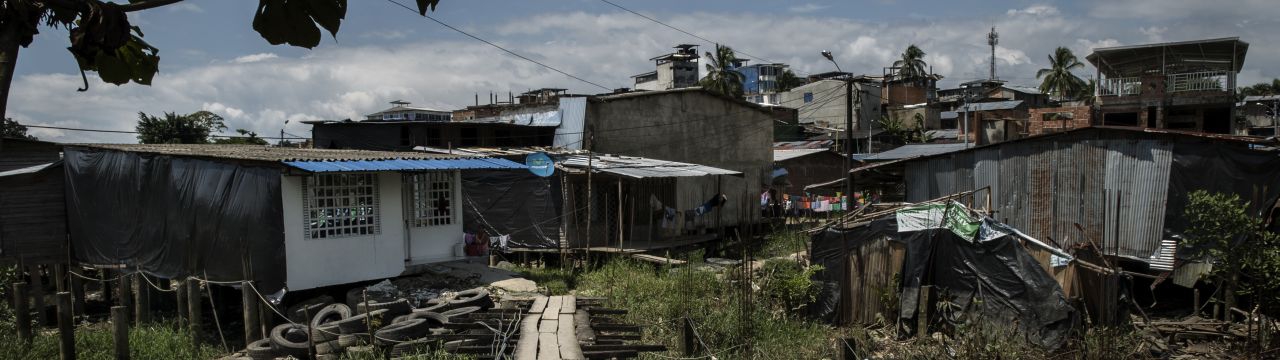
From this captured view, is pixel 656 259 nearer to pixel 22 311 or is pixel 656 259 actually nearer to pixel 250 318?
pixel 250 318

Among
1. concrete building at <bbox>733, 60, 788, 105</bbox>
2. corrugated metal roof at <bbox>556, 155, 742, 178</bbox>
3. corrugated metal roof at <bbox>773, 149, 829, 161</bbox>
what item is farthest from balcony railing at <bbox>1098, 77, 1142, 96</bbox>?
concrete building at <bbox>733, 60, 788, 105</bbox>

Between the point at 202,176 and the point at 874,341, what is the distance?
10.3 metres

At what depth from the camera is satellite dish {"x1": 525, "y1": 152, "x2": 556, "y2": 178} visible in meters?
16.7

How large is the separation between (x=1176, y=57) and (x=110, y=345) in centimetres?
2601

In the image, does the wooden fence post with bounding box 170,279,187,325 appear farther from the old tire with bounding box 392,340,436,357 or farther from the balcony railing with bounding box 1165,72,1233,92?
the balcony railing with bounding box 1165,72,1233,92

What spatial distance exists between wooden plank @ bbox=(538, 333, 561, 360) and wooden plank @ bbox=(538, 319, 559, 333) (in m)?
0.17

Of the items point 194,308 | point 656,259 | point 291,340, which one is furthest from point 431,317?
point 656,259

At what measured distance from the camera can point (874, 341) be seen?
38.3 ft

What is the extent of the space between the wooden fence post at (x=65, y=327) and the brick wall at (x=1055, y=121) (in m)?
18.5

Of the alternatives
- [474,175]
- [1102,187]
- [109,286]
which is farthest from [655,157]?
[109,286]

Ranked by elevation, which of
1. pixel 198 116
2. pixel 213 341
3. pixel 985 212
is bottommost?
pixel 213 341

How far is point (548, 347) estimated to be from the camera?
29.9 feet

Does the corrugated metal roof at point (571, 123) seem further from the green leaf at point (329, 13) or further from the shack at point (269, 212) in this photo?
the green leaf at point (329, 13)

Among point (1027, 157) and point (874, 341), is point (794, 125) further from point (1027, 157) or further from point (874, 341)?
point (874, 341)
